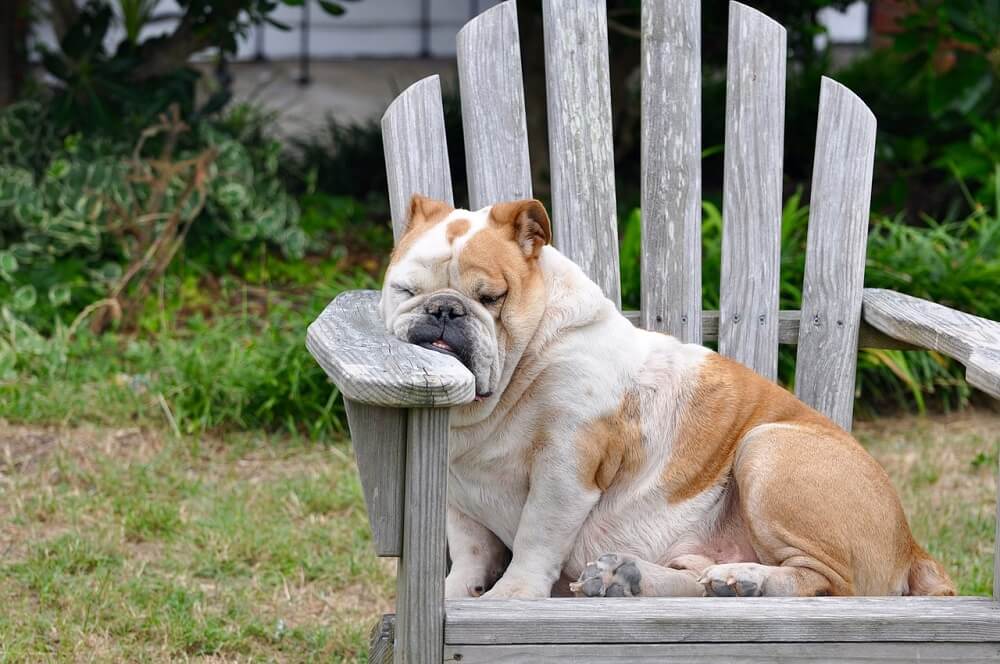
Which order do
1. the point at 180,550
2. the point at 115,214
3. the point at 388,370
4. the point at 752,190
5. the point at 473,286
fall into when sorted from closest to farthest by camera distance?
the point at 388,370
the point at 473,286
the point at 752,190
the point at 180,550
the point at 115,214

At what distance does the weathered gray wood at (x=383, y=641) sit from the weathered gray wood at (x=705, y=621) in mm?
377

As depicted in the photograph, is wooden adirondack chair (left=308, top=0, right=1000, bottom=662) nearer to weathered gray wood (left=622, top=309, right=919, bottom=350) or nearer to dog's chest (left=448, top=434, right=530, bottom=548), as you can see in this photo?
weathered gray wood (left=622, top=309, right=919, bottom=350)

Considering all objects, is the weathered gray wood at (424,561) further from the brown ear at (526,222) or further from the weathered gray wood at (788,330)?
the weathered gray wood at (788,330)

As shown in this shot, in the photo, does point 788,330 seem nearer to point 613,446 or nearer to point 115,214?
point 613,446

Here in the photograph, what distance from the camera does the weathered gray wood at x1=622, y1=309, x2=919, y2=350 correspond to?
2.93 m

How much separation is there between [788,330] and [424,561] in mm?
1473

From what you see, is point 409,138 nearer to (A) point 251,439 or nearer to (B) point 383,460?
(B) point 383,460

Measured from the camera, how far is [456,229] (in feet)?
7.30

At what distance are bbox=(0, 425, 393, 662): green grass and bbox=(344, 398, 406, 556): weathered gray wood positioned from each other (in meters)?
1.17

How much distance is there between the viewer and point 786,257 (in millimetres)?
4984

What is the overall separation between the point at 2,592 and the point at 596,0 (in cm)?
214

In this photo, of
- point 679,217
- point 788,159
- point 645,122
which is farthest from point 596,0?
point 788,159

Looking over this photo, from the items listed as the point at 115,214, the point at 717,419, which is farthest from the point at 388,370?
the point at 115,214

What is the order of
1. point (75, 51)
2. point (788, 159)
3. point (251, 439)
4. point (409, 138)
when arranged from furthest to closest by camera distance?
point (788, 159)
point (75, 51)
point (251, 439)
point (409, 138)
